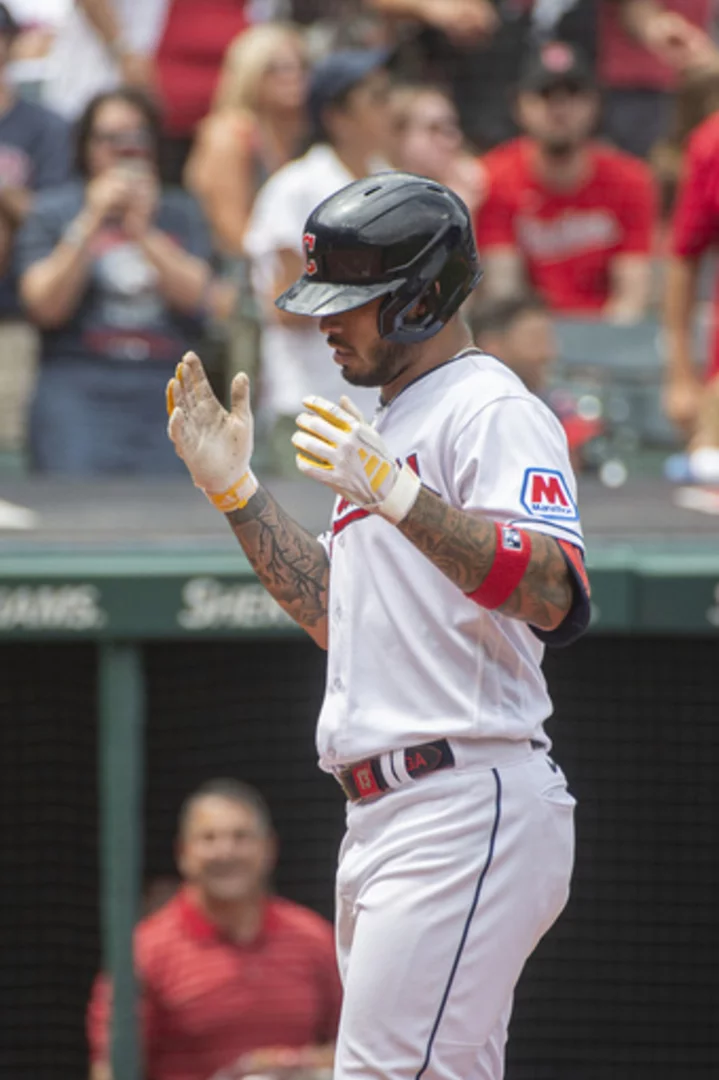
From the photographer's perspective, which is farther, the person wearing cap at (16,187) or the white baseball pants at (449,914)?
the person wearing cap at (16,187)

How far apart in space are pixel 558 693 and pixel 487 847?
2.53 m

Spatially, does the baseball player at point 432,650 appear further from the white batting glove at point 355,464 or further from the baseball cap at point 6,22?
the baseball cap at point 6,22

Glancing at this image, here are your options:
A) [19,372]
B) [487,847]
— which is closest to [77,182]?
[19,372]

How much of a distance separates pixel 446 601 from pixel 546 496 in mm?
205

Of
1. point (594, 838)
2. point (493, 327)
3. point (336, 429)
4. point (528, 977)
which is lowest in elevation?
point (528, 977)

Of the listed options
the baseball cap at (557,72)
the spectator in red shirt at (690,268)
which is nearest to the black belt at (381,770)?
the spectator in red shirt at (690,268)

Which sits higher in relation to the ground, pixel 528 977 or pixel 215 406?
pixel 215 406

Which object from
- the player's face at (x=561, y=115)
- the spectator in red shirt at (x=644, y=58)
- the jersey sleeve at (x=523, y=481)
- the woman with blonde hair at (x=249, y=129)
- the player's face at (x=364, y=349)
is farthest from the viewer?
the spectator in red shirt at (x=644, y=58)

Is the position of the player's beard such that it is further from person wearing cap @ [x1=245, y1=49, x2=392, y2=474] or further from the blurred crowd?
person wearing cap @ [x1=245, y1=49, x2=392, y2=474]

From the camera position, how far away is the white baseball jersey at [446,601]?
2455 mm

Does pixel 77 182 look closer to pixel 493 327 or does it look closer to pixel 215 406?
pixel 493 327

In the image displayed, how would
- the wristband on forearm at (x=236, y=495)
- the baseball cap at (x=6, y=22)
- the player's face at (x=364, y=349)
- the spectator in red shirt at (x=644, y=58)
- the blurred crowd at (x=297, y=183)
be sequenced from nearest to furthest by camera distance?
the player's face at (x=364, y=349) → the wristband on forearm at (x=236, y=495) → the blurred crowd at (x=297, y=183) → the baseball cap at (x=6, y=22) → the spectator in red shirt at (x=644, y=58)

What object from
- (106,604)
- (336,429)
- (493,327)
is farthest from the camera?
(493,327)

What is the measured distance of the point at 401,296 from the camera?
251 centimetres
